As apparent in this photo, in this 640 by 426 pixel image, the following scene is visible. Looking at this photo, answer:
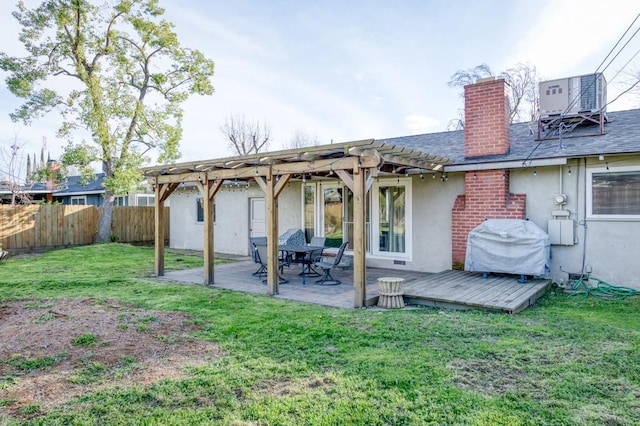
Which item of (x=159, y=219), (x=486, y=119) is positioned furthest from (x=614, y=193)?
(x=159, y=219)

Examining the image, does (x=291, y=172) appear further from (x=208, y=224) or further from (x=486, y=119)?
(x=486, y=119)

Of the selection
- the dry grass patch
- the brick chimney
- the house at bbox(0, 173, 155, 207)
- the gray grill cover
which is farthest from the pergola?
the house at bbox(0, 173, 155, 207)

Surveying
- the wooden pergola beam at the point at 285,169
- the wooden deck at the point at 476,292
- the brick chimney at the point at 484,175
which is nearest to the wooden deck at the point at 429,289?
the wooden deck at the point at 476,292

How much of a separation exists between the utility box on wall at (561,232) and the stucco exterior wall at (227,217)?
20.7 ft

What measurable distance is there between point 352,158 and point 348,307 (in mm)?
2271

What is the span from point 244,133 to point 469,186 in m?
24.8

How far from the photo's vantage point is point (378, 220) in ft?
32.8

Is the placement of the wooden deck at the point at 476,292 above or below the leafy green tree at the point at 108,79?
below

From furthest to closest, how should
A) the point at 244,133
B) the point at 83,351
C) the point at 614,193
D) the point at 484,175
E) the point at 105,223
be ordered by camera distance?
1. the point at 244,133
2. the point at 105,223
3. the point at 484,175
4. the point at 614,193
5. the point at 83,351

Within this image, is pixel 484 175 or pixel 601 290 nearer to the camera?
pixel 601 290

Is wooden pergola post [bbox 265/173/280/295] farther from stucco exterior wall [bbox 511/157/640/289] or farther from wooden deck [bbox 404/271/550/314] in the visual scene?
stucco exterior wall [bbox 511/157/640/289]

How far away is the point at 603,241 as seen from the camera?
728cm

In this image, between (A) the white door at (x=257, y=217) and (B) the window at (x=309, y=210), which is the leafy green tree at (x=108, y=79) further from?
(B) the window at (x=309, y=210)

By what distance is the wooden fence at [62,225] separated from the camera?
47.1 ft
